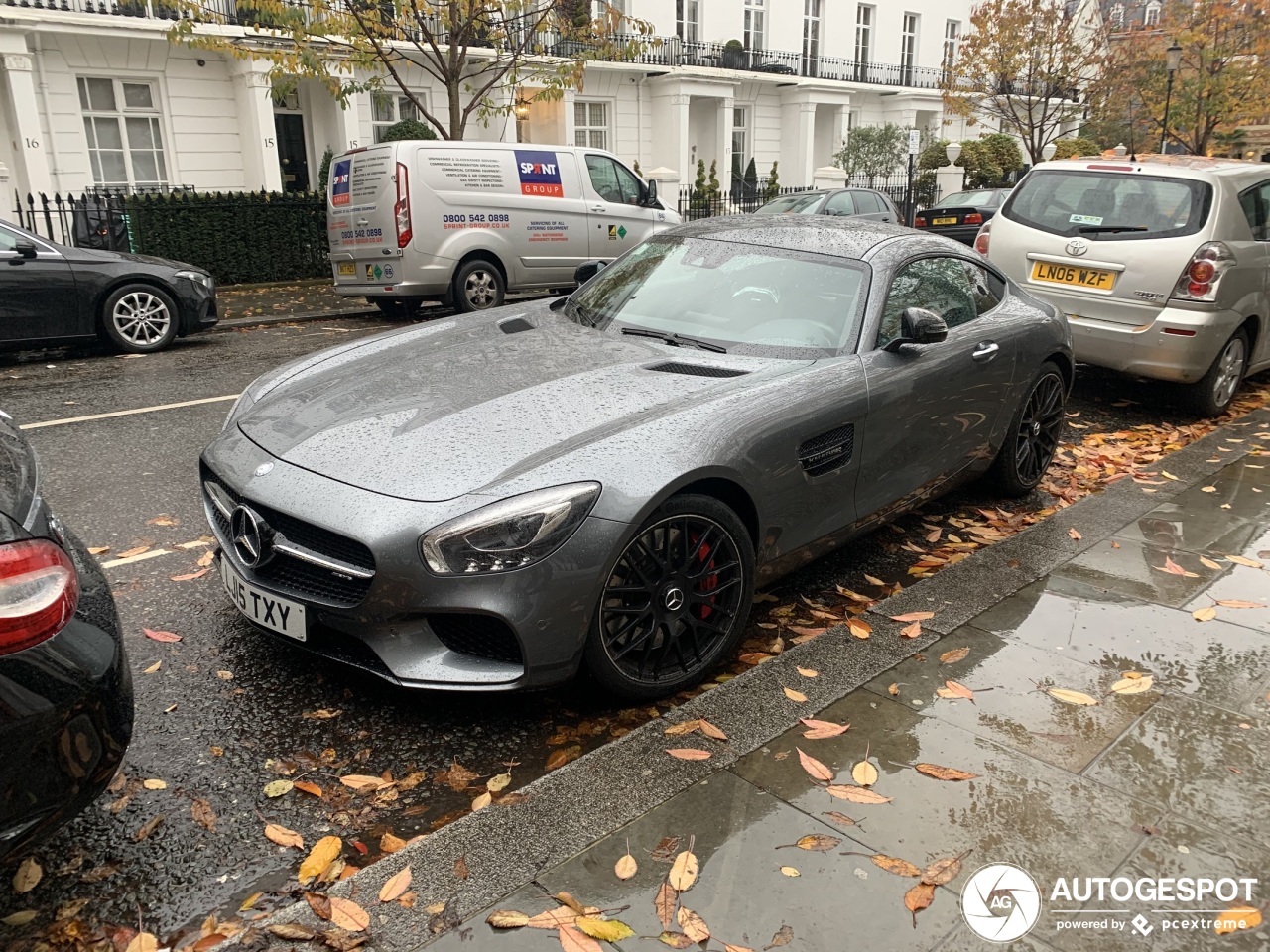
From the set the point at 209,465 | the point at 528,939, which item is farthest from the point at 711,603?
the point at 209,465

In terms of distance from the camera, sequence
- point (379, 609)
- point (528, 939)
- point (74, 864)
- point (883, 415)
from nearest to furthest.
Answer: point (528, 939)
point (74, 864)
point (379, 609)
point (883, 415)

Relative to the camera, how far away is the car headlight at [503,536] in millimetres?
2793

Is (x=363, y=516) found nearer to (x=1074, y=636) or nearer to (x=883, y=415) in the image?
(x=883, y=415)

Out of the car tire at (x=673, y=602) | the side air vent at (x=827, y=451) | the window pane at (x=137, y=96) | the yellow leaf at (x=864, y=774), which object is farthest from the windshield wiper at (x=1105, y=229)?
the window pane at (x=137, y=96)

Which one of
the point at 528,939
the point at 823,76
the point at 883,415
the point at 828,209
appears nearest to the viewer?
the point at 528,939

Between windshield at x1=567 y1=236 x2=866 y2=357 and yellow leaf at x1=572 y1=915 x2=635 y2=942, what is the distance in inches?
93.2

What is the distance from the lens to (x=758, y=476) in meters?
3.43

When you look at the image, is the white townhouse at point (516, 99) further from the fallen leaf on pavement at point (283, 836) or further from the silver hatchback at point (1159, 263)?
the fallen leaf on pavement at point (283, 836)

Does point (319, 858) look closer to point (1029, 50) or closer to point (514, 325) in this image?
point (514, 325)

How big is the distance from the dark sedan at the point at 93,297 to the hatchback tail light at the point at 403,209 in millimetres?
2166

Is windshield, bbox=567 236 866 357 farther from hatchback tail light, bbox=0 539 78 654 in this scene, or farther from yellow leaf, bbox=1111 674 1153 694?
hatchback tail light, bbox=0 539 78 654

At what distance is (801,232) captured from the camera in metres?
4.61

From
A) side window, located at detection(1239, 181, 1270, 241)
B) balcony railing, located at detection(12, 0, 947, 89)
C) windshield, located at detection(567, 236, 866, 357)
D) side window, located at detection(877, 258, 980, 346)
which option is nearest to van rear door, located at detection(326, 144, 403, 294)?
balcony railing, located at detection(12, 0, 947, 89)

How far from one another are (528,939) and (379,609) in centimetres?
105
